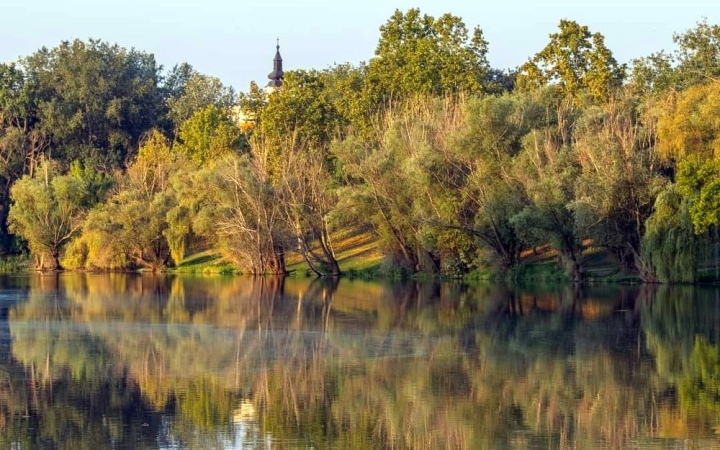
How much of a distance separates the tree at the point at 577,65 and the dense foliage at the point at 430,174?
0.35ft

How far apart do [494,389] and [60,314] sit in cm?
2148

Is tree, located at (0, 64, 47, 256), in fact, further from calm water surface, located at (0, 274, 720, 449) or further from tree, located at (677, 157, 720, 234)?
tree, located at (677, 157, 720, 234)

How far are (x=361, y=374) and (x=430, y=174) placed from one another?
115ft

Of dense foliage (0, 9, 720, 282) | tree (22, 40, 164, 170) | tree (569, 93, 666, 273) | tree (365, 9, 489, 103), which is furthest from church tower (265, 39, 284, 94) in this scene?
tree (569, 93, 666, 273)

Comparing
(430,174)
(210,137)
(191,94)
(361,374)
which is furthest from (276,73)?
(361,374)

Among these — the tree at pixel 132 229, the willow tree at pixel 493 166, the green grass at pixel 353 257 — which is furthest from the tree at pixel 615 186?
the tree at pixel 132 229

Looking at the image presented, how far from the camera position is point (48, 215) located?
7800 centimetres

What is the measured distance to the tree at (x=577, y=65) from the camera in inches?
2835

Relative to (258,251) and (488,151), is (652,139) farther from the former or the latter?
(258,251)

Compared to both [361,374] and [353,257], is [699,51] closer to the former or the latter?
Result: [353,257]

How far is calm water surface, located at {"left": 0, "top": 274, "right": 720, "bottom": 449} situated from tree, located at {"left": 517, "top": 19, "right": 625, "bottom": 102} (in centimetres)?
2786

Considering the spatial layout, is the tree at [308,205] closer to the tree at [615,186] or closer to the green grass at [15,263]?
the tree at [615,186]

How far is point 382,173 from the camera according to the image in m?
63.1

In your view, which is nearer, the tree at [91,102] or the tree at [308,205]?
the tree at [308,205]
